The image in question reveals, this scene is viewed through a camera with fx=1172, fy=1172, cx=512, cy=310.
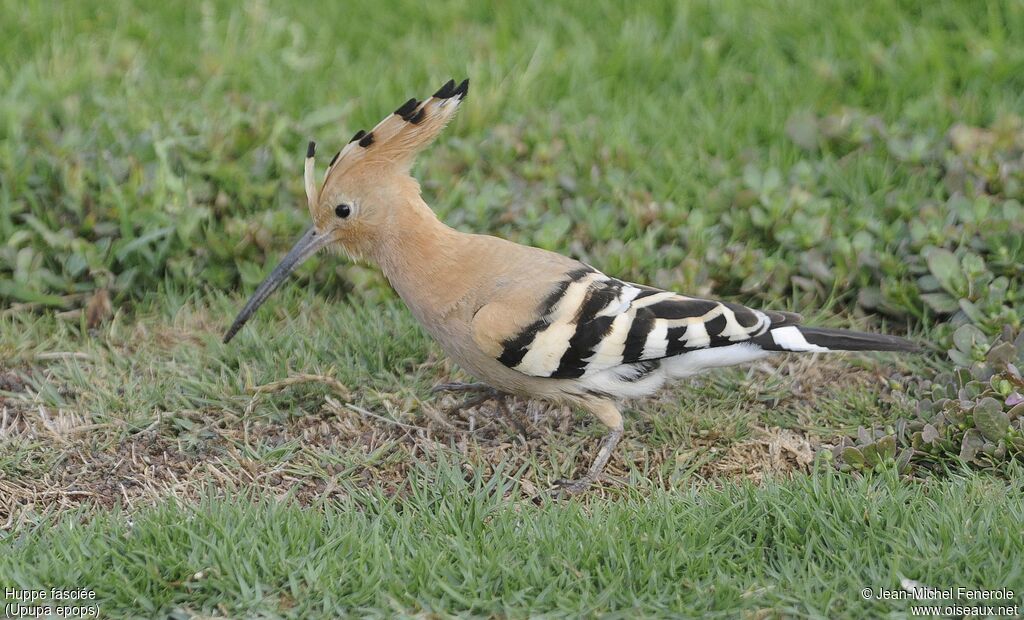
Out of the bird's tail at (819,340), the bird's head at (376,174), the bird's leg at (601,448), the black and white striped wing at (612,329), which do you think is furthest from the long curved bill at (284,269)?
the bird's tail at (819,340)

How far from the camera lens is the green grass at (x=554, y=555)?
2.58m

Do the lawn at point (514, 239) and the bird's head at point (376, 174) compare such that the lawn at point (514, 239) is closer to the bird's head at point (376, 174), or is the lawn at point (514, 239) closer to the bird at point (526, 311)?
the bird at point (526, 311)

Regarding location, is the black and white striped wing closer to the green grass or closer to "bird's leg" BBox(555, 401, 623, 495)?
"bird's leg" BBox(555, 401, 623, 495)

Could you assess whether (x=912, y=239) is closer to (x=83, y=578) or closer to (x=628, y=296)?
(x=628, y=296)

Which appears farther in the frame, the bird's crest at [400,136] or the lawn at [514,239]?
the bird's crest at [400,136]

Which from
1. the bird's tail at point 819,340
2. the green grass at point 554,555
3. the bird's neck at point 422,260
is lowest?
the green grass at point 554,555

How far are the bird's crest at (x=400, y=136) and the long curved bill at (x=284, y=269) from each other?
193 mm

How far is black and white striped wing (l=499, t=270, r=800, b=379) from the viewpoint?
10.2ft

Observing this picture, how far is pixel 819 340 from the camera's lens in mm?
3234

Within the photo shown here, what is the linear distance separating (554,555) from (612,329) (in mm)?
725

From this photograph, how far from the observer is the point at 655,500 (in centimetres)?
300

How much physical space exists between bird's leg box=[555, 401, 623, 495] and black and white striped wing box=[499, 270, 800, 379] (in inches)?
5.1

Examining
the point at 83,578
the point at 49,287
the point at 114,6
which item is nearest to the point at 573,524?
the point at 83,578

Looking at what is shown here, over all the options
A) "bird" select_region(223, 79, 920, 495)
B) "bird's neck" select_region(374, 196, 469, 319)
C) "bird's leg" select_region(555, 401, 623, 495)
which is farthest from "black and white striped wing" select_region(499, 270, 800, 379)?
"bird's neck" select_region(374, 196, 469, 319)
